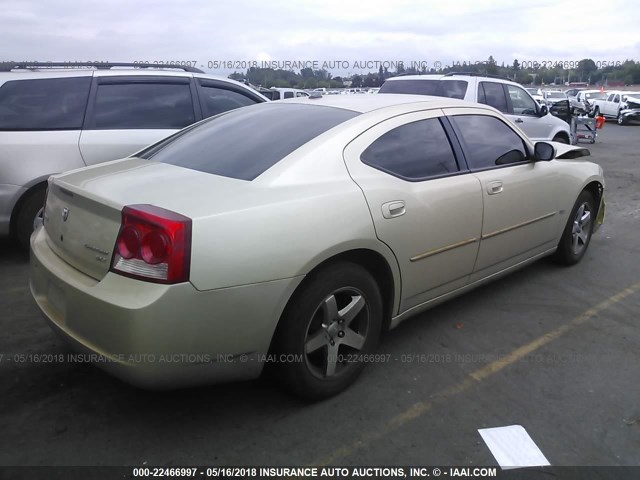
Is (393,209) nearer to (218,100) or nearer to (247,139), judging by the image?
(247,139)

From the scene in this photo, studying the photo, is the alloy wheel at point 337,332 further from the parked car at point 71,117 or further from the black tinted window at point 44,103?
the black tinted window at point 44,103

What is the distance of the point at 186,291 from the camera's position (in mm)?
2309

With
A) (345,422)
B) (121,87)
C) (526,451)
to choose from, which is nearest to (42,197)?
(121,87)

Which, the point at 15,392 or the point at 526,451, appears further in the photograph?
the point at 15,392

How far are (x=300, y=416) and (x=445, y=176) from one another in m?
1.74

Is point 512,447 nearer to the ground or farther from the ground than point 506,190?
nearer to the ground

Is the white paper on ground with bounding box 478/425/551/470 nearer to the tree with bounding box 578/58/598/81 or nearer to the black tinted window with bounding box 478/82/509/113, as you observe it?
the black tinted window with bounding box 478/82/509/113

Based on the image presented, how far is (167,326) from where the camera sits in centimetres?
230

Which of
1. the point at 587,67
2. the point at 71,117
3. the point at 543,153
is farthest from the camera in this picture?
the point at 587,67

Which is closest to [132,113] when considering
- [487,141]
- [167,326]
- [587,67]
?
[487,141]

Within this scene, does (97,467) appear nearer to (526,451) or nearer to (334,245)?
(334,245)

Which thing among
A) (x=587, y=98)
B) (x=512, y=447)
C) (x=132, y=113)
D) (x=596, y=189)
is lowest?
(x=512, y=447)

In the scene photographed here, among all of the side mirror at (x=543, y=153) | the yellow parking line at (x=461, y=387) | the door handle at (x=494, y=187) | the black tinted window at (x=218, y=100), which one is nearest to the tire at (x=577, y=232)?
the yellow parking line at (x=461, y=387)

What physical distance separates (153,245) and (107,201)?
1.31ft
